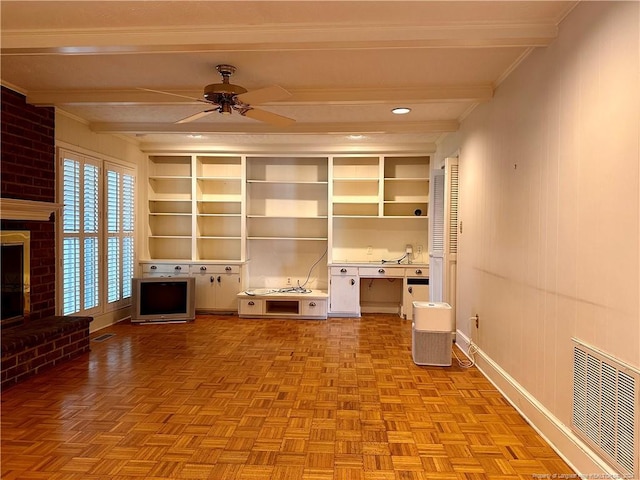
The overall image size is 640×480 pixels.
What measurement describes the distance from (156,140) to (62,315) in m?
2.69

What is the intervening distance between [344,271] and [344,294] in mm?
329

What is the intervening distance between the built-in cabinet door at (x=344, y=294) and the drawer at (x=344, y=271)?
0.04m

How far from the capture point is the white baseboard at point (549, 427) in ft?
6.39

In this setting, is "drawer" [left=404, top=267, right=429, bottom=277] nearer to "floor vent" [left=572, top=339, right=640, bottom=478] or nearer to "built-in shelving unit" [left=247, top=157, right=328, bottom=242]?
"built-in shelving unit" [left=247, top=157, right=328, bottom=242]

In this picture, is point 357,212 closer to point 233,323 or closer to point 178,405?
point 233,323

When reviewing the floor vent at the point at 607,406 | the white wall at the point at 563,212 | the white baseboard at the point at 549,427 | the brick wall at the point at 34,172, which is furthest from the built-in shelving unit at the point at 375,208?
A: the floor vent at the point at 607,406

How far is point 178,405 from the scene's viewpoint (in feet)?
9.45

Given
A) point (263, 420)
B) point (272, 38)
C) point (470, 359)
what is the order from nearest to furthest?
point (272, 38) < point (263, 420) < point (470, 359)

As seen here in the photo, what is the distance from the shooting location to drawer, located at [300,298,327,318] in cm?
573

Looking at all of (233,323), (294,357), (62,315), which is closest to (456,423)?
(294,357)

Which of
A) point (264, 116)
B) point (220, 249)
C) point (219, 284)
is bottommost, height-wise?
point (219, 284)

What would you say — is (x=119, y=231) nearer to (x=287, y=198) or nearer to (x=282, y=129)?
(x=287, y=198)

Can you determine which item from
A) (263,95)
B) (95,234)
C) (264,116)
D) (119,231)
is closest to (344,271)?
(264,116)

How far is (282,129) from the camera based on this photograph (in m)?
4.78
